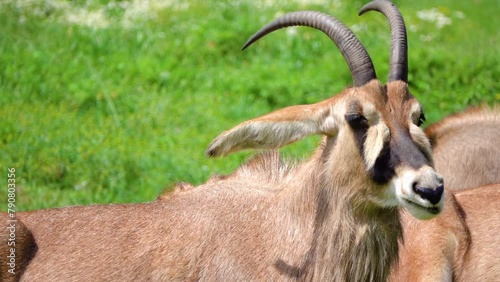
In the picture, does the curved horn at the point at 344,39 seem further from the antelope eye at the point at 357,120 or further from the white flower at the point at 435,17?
the white flower at the point at 435,17

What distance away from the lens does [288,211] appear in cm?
593

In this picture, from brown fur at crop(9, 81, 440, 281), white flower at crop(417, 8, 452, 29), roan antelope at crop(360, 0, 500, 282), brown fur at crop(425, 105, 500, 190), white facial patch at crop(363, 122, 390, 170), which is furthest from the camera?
white flower at crop(417, 8, 452, 29)

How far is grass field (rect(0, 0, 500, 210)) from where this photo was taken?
9.27 m

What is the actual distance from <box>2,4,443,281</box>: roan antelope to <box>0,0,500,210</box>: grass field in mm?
2382

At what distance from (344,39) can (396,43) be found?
441 millimetres

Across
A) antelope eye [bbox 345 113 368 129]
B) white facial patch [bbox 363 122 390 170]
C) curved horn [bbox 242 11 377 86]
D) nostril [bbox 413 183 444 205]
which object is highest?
curved horn [bbox 242 11 377 86]

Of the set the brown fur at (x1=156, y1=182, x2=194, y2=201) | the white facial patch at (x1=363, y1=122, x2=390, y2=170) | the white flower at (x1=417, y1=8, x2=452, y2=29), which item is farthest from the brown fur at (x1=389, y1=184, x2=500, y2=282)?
the white flower at (x1=417, y1=8, x2=452, y2=29)

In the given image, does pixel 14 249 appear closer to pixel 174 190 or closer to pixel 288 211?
pixel 174 190

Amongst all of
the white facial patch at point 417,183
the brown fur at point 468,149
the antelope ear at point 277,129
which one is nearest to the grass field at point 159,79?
the brown fur at point 468,149

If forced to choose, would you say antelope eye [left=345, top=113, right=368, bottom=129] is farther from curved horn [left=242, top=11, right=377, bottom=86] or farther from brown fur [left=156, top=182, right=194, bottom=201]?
brown fur [left=156, top=182, right=194, bottom=201]

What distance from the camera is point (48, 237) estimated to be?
20.9 feet

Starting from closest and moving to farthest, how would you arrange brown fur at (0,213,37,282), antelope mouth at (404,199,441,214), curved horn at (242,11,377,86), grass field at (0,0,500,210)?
antelope mouth at (404,199,441,214)
curved horn at (242,11,377,86)
brown fur at (0,213,37,282)
grass field at (0,0,500,210)

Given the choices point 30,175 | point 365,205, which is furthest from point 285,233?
point 30,175

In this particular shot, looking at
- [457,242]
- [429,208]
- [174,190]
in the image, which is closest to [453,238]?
[457,242]
